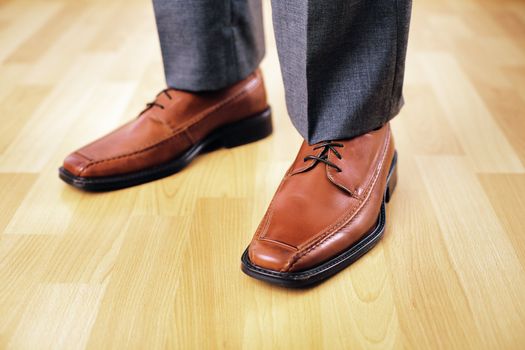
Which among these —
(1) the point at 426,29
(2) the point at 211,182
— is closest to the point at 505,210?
(2) the point at 211,182

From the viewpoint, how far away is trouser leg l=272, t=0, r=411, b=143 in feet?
2.33

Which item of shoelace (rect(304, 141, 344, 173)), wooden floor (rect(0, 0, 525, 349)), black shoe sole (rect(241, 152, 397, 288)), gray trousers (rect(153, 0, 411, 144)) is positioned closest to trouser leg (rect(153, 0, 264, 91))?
gray trousers (rect(153, 0, 411, 144))

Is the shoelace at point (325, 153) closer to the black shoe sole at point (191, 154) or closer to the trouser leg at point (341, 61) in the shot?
the trouser leg at point (341, 61)

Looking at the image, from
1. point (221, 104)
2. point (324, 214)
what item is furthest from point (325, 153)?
point (221, 104)

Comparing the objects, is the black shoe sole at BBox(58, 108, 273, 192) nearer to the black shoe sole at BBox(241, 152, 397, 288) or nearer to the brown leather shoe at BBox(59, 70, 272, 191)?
the brown leather shoe at BBox(59, 70, 272, 191)

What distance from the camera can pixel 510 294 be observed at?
2.27ft

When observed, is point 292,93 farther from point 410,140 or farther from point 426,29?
point 426,29

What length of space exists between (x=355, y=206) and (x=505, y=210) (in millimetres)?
283

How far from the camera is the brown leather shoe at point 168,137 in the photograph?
3.00 ft

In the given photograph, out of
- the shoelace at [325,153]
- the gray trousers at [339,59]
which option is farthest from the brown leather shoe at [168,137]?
the shoelace at [325,153]

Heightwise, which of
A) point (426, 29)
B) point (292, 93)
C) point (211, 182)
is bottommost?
point (426, 29)

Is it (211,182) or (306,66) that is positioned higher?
(306,66)

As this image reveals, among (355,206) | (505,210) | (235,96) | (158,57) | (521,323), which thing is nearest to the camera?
(521,323)

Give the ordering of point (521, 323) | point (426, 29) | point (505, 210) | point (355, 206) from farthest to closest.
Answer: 1. point (426, 29)
2. point (505, 210)
3. point (355, 206)
4. point (521, 323)
